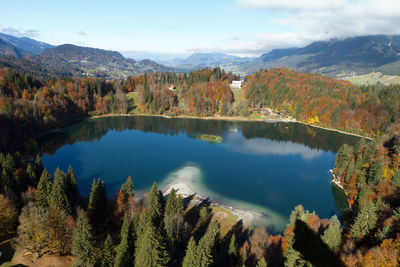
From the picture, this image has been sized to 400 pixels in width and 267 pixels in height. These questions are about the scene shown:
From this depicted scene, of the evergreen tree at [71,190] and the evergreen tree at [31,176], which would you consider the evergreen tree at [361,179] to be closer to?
the evergreen tree at [71,190]

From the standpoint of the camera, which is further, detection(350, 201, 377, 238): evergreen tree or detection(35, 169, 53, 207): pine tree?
detection(35, 169, 53, 207): pine tree

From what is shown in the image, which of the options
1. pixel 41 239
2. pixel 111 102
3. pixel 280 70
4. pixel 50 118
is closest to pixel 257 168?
pixel 41 239

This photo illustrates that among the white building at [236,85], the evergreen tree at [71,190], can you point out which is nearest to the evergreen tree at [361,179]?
the evergreen tree at [71,190]

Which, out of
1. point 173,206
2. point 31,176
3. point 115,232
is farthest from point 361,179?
point 31,176

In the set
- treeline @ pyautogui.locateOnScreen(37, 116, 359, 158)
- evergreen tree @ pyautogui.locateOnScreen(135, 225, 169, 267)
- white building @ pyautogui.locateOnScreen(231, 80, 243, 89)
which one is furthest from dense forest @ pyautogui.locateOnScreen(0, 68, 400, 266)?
white building @ pyautogui.locateOnScreen(231, 80, 243, 89)

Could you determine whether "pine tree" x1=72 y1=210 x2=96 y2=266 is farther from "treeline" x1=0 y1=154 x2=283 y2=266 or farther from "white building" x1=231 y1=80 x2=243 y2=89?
"white building" x1=231 y1=80 x2=243 y2=89
